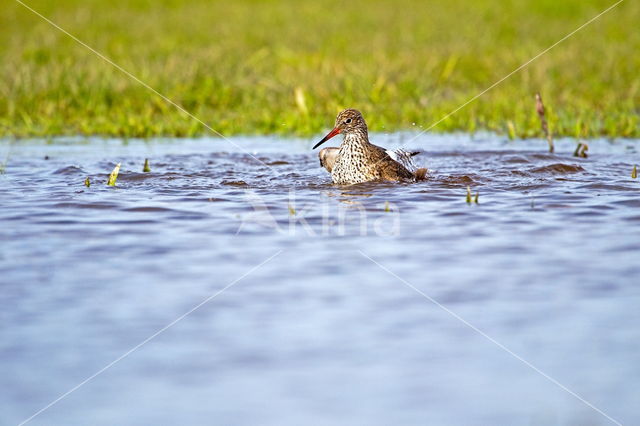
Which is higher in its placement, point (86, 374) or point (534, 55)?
point (534, 55)

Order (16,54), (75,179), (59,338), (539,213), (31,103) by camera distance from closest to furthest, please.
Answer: (59,338)
(539,213)
(75,179)
(31,103)
(16,54)

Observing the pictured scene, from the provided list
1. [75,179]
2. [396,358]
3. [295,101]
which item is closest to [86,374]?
[396,358]

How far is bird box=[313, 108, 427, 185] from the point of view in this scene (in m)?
9.36

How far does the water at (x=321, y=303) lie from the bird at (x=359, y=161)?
55cm

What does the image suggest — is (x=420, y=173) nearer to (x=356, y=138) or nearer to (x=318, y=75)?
(x=356, y=138)

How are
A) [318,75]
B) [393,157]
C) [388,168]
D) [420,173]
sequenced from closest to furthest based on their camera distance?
[420,173], [388,168], [393,157], [318,75]

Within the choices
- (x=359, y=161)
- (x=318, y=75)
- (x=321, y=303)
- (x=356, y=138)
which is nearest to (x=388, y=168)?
(x=359, y=161)

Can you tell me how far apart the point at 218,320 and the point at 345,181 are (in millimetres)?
4944

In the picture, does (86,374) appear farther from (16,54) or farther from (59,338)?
(16,54)

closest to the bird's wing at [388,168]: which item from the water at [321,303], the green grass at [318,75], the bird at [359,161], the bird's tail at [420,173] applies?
the bird at [359,161]

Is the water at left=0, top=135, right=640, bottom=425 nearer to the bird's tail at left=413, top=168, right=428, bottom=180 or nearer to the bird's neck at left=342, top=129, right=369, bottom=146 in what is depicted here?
the bird's tail at left=413, top=168, right=428, bottom=180

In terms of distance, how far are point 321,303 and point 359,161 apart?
4730 mm

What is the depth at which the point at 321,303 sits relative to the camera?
15.8 feet

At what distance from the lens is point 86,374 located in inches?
155
